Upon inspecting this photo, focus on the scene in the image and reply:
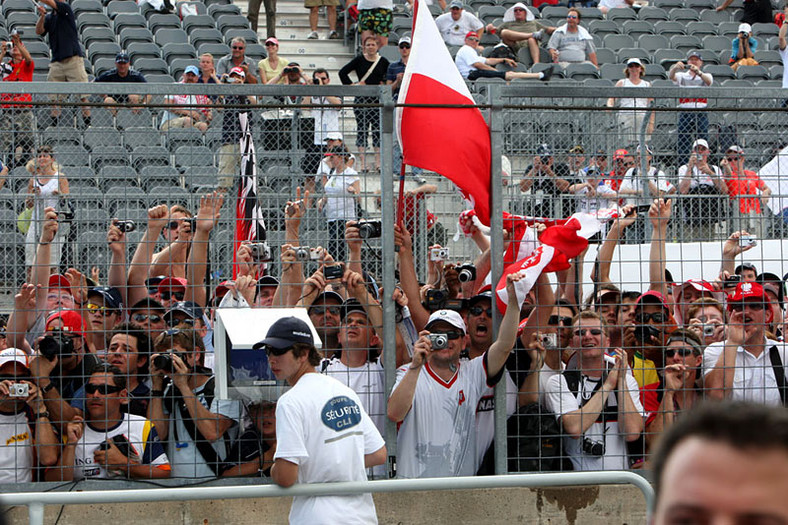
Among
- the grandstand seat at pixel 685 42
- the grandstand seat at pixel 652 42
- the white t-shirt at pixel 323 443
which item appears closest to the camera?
the white t-shirt at pixel 323 443

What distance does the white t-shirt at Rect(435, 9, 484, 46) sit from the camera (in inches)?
647

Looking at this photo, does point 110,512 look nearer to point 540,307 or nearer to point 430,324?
point 430,324

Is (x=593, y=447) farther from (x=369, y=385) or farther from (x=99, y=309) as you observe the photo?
(x=99, y=309)

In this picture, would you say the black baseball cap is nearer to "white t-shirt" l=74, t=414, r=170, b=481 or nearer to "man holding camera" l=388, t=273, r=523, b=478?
"man holding camera" l=388, t=273, r=523, b=478

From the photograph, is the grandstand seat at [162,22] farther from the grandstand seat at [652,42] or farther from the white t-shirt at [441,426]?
the white t-shirt at [441,426]

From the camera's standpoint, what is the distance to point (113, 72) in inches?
502

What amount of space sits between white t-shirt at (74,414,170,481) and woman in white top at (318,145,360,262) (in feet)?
4.59

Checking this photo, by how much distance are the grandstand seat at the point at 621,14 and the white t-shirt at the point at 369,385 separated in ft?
48.0

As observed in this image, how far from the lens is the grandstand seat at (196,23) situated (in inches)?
659

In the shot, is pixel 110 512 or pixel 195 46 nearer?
pixel 110 512

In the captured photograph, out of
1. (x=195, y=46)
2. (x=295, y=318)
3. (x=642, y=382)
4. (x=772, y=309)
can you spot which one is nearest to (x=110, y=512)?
(x=295, y=318)

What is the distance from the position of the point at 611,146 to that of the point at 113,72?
8133mm

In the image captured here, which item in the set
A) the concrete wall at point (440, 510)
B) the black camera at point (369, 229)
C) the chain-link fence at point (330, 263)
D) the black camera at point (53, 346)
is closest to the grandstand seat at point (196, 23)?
the chain-link fence at point (330, 263)

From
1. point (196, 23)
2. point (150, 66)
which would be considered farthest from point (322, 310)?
point (196, 23)
